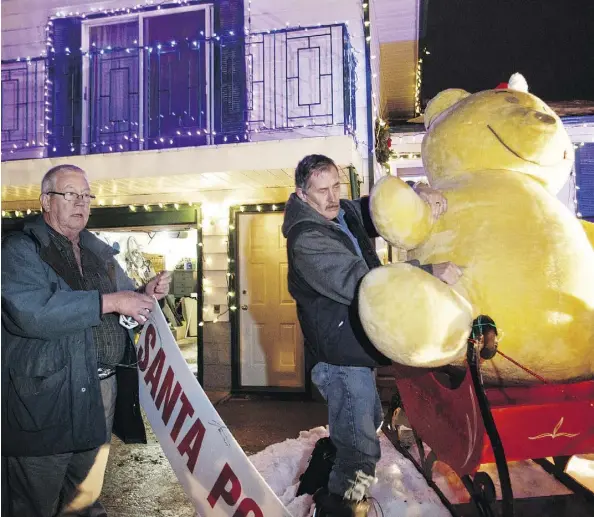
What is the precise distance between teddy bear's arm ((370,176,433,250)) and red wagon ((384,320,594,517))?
1.99ft

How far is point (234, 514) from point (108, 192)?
17.7 ft

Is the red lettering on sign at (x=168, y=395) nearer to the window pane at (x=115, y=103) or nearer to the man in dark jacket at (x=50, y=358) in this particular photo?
the man in dark jacket at (x=50, y=358)

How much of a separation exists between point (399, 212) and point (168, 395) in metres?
1.44

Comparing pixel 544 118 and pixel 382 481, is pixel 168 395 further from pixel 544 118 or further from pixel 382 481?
pixel 544 118

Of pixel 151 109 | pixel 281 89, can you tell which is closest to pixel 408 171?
pixel 281 89

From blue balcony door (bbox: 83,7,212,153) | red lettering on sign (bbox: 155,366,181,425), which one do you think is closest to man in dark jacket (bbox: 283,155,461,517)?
red lettering on sign (bbox: 155,366,181,425)

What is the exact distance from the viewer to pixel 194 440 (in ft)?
6.91

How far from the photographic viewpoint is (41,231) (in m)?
2.19

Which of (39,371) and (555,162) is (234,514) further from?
(555,162)

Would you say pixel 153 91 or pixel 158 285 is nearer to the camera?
pixel 158 285

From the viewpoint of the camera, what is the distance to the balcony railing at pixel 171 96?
607 cm

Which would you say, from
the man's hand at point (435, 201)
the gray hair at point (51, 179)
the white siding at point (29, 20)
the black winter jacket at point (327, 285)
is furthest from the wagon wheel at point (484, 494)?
the white siding at point (29, 20)

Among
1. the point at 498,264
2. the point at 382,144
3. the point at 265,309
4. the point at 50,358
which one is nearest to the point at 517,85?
the point at 498,264

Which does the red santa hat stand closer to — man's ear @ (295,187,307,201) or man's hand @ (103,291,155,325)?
man's ear @ (295,187,307,201)
